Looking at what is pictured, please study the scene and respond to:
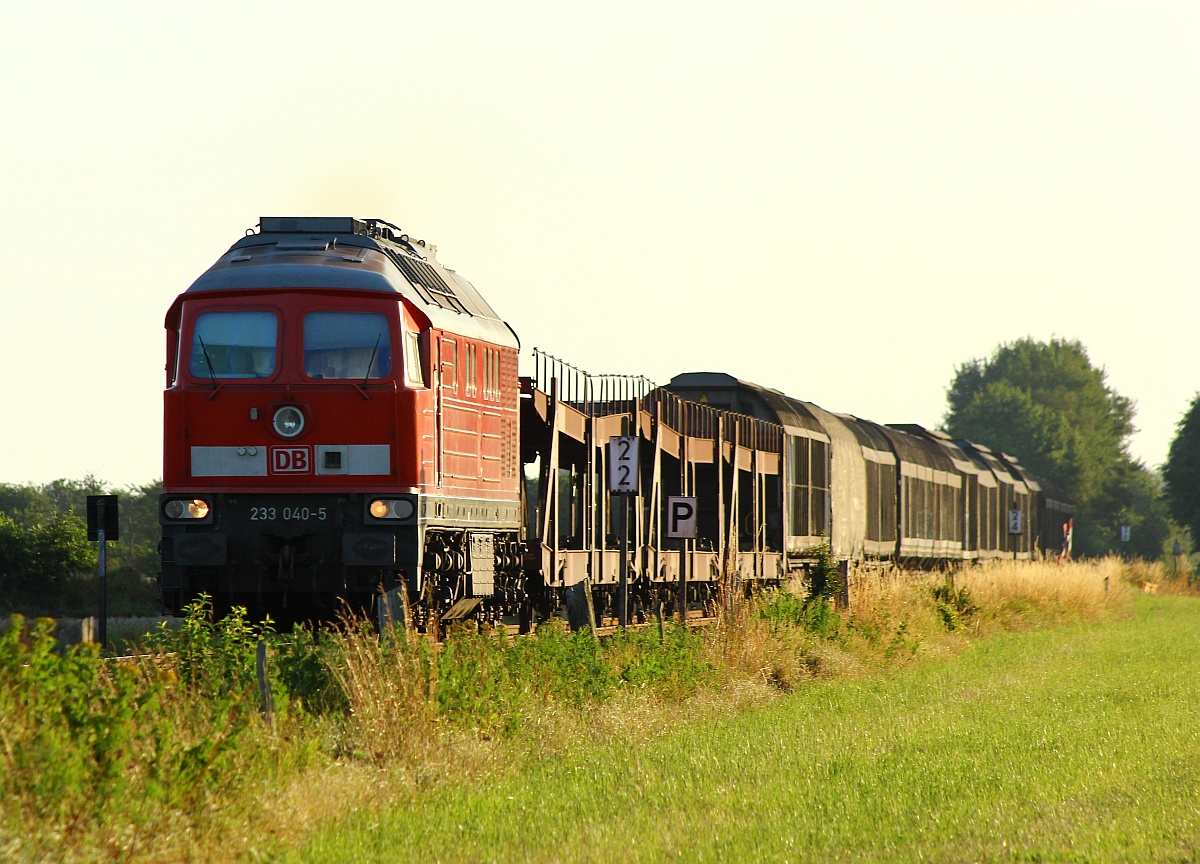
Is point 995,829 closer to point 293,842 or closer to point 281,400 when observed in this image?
point 293,842

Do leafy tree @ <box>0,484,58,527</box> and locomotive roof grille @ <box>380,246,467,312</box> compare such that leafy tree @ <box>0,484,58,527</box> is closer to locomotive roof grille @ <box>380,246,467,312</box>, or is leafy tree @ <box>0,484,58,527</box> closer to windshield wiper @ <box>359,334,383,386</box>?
locomotive roof grille @ <box>380,246,467,312</box>

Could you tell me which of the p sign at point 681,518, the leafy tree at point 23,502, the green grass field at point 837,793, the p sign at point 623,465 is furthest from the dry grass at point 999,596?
the leafy tree at point 23,502

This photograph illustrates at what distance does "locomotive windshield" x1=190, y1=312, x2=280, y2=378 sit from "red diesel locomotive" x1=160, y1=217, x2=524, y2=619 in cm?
1

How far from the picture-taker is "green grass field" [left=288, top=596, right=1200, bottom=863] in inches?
315

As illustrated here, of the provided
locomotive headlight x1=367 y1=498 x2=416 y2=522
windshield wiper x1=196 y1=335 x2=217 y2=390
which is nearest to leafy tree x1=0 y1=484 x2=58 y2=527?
windshield wiper x1=196 y1=335 x2=217 y2=390

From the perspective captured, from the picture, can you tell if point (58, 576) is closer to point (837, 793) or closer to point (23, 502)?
point (837, 793)

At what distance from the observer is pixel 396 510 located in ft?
44.4

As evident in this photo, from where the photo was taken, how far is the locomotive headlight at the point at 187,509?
13633mm

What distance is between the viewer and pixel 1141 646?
2358 cm

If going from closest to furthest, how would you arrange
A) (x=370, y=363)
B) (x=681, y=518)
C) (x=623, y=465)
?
(x=370, y=363), (x=623, y=465), (x=681, y=518)

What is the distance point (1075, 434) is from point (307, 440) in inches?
3446

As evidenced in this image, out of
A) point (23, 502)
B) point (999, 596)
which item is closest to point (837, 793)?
point (999, 596)

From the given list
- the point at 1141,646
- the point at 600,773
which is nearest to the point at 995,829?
the point at 600,773

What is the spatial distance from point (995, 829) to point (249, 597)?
774cm
